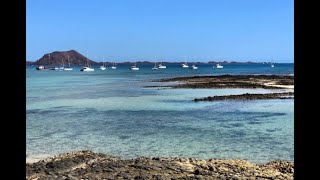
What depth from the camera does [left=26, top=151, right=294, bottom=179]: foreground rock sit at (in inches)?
411

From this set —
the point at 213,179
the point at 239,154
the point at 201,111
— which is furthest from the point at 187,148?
the point at 201,111

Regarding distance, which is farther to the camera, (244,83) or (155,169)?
(244,83)

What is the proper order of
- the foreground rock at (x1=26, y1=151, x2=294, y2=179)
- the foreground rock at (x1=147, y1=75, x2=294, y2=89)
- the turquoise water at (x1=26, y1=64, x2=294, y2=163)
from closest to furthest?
the foreground rock at (x1=26, y1=151, x2=294, y2=179) < the turquoise water at (x1=26, y1=64, x2=294, y2=163) < the foreground rock at (x1=147, y1=75, x2=294, y2=89)

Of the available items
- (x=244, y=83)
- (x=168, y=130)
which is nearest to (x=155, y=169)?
(x=168, y=130)

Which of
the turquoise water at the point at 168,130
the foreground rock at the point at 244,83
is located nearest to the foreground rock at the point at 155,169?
the turquoise water at the point at 168,130

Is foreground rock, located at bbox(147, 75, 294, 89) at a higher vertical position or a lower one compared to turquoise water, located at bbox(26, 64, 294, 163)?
higher

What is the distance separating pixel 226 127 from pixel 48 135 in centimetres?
894

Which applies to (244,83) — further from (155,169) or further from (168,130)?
(155,169)

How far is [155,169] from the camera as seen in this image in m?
11.1

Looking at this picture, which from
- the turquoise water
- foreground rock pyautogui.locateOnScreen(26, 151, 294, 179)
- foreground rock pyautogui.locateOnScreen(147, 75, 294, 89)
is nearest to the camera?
foreground rock pyautogui.locateOnScreen(26, 151, 294, 179)

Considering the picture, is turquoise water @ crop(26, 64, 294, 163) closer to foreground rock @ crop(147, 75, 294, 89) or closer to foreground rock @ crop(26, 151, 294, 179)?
foreground rock @ crop(26, 151, 294, 179)

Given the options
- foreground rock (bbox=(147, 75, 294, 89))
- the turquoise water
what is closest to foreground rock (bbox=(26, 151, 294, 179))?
the turquoise water
